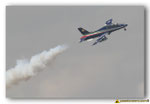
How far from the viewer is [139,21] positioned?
28953mm

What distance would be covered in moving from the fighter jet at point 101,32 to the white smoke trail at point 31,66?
147 centimetres

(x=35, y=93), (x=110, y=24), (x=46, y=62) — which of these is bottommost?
(x=35, y=93)

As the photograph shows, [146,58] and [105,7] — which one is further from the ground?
[105,7]

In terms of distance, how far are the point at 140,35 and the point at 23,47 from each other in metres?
6.85

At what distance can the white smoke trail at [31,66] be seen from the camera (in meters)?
29.1

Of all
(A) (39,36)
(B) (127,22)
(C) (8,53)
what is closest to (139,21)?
(B) (127,22)

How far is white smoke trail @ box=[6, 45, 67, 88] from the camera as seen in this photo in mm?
29130

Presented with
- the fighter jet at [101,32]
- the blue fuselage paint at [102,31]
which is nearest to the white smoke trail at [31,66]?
the fighter jet at [101,32]

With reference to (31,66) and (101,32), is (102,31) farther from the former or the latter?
(31,66)

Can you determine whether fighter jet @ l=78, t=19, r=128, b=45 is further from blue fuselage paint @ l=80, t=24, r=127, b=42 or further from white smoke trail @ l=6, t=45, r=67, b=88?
white smoke trail @ l=6, t=45, r=67, b=88

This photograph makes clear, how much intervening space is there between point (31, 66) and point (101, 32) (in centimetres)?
466

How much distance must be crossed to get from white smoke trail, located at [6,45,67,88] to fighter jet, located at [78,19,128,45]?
147cm

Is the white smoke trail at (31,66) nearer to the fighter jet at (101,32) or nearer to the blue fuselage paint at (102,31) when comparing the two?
the fighter jet at (101,32)

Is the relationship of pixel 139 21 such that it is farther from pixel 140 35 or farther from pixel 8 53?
pixel 8 53
